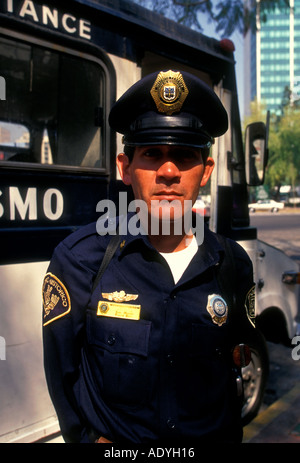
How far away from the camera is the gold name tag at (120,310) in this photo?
4.46 ft

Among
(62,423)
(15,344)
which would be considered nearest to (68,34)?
(15,344)

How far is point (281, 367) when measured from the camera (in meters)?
4.57

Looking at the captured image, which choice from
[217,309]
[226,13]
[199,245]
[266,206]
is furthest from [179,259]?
[266,206]

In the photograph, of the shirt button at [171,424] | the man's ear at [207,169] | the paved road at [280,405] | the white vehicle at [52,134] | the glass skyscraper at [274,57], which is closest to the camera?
the shirt button at [171,424]

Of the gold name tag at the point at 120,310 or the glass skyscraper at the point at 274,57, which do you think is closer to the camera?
the gold name tag at the point at 120,310

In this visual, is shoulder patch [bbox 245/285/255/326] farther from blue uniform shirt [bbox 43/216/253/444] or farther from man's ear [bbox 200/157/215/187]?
man's ear [bbox 200/157/215/187]

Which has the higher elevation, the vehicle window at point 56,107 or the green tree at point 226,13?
the green tree at point 226,13

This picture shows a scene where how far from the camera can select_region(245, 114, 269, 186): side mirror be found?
10.5ft

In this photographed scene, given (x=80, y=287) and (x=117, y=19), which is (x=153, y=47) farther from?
(x=80, y=287)

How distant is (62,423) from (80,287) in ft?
1.68

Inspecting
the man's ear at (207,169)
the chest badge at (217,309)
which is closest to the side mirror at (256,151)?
the man's ear at (207,169)

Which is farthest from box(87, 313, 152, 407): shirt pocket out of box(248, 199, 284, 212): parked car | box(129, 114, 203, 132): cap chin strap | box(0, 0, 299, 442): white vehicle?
box(248, 199, 284, 212): parked car

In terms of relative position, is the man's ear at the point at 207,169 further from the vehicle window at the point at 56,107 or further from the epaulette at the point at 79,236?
the vehicle window at the point at 56,107
